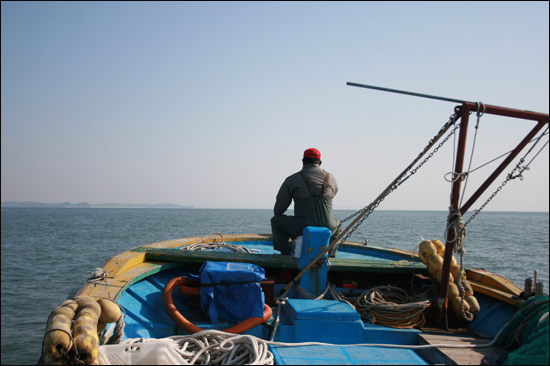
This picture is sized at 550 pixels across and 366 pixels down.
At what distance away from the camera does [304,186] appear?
197 inches

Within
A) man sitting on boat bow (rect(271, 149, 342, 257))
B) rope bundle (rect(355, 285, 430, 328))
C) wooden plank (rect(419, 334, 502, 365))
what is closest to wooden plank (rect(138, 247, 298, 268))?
man sitting on boat bow (rect(271, 149, 342, 257))

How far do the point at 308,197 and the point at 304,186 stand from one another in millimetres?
147

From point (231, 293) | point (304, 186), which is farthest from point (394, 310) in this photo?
point (304, 186)

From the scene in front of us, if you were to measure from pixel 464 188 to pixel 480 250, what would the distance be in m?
25.0

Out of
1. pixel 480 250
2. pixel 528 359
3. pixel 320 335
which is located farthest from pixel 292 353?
pixel 480 250

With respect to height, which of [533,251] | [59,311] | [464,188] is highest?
[464,188]

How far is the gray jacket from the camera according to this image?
5.00 meters

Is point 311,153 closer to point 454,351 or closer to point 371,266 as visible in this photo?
point 371,266

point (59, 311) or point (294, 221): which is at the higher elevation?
point (294, 221)

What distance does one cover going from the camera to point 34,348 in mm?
8445

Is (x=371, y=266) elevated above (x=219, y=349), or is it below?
above

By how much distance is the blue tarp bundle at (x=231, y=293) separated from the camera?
11.8 feet

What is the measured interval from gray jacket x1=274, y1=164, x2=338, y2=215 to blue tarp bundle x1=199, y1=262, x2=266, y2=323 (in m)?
1.58

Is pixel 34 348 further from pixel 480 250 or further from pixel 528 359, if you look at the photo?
pixel 480 250
